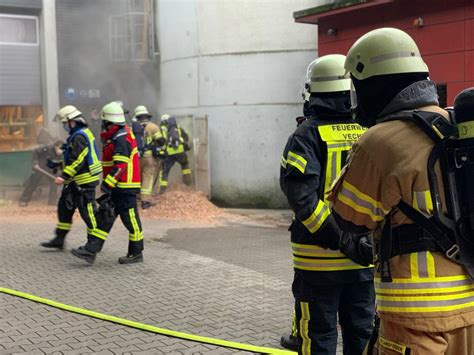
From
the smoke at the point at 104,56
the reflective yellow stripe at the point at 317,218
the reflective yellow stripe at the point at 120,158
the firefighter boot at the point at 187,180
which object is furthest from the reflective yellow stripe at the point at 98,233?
the smoke at the point at 104,56

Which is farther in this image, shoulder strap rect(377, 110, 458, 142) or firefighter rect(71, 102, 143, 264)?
firefighter rect(71, 102, 143, 264)

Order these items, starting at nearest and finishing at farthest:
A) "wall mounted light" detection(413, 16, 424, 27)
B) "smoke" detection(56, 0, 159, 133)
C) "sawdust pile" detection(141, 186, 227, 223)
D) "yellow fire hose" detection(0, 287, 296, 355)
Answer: "yellow fire hose" detection(0, 287, 296, 355) < "wall mounted light" detection(413, 16, 424, 27) < "sawdust pile" detection(141, 186, 227, 223) < "smoke" detection(56, 0, 159, 133)

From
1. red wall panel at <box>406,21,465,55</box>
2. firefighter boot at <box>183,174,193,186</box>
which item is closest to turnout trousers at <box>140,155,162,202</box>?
firefighter boot at <box>183,174,193,186</box>

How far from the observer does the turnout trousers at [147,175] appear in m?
11.5

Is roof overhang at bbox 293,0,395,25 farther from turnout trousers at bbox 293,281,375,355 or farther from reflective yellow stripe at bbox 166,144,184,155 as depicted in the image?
turnout trousers at bbox 293,281,375,355

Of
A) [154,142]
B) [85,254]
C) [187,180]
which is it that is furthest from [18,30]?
[85,254]

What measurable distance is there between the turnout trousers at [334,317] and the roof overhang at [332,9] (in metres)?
6.42

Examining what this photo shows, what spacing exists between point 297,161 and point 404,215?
105 centimetres

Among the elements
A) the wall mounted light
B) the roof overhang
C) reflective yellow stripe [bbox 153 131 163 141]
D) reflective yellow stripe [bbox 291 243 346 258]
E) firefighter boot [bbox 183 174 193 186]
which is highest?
the roof overhang

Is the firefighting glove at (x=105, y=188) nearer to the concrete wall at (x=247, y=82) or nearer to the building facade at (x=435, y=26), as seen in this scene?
the building facade at (x=435, y=26)

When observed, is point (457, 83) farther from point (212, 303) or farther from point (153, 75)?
point (153, 75)

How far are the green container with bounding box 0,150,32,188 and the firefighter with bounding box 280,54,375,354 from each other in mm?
11067

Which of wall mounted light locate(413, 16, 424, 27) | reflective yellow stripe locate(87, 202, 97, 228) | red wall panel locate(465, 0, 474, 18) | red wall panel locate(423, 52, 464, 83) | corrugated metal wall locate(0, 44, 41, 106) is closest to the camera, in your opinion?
reflective yellow stripe locate(87, 202, 97, 228)

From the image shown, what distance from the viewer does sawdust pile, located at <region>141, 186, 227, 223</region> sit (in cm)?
1060
